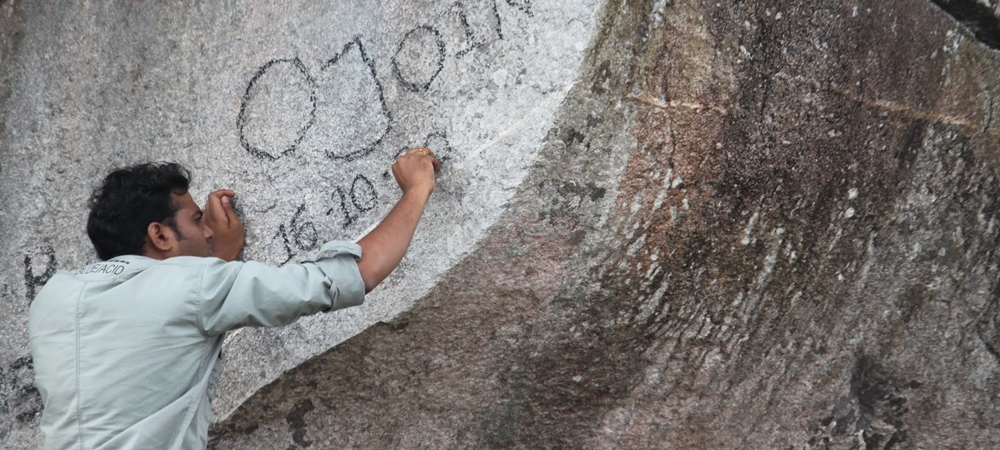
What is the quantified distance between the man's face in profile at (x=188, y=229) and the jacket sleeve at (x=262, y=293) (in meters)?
0.23

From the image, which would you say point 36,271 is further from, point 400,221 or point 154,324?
point 400,221

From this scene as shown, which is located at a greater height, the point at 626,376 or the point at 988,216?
the point at 988,216

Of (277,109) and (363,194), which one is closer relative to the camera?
(363,194)

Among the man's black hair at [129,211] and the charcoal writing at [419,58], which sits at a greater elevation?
the charcoal writing at [419,58]

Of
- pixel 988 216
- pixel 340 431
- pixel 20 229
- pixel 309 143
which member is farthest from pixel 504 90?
pixel 20 229

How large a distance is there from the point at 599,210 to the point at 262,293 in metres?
0.78

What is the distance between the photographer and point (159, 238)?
6.52 feet

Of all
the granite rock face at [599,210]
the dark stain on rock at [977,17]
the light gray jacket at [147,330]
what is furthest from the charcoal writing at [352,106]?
the dark stain on rock at [977,17]

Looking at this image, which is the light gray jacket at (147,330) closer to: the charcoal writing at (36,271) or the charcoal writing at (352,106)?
the charcoal writing at (352,106)

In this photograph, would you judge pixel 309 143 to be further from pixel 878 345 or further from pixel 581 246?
pixel 878 345

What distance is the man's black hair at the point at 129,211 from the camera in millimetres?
1961

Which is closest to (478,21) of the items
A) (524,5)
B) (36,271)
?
(524,5)

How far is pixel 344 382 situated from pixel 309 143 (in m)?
0.62

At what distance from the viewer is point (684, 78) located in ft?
6.81
